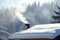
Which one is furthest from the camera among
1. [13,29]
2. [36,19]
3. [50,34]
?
[36,19]

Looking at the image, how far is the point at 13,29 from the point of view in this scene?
36.6 m

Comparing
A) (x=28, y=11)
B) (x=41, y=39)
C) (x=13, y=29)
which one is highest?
(x=28, y=11)

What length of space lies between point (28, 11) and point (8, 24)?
388 centimetres

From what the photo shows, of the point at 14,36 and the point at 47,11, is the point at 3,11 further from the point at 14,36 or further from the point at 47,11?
the point at 14,36

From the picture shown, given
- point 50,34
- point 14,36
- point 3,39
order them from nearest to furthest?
point 50,34 < point 14,36 < point 3,39

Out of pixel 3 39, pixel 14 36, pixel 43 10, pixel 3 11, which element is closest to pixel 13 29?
pixel 3 11

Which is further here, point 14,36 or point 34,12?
point 34,12

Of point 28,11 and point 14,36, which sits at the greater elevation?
point 28,11

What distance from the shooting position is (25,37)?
34.9ft

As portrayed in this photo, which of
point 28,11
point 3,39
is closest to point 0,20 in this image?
point 28,11

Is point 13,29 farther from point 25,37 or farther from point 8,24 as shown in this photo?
point 25,37

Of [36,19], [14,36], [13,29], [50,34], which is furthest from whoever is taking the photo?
[36,19]

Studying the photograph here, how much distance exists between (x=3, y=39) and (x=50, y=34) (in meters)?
16.2

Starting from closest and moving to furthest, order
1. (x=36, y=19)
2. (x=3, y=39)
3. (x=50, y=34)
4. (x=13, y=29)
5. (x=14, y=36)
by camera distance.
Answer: (x=50, y=34), (x=14, y=36), (x=3, y=39), (x=13, y=29), (x=36, y=19)
